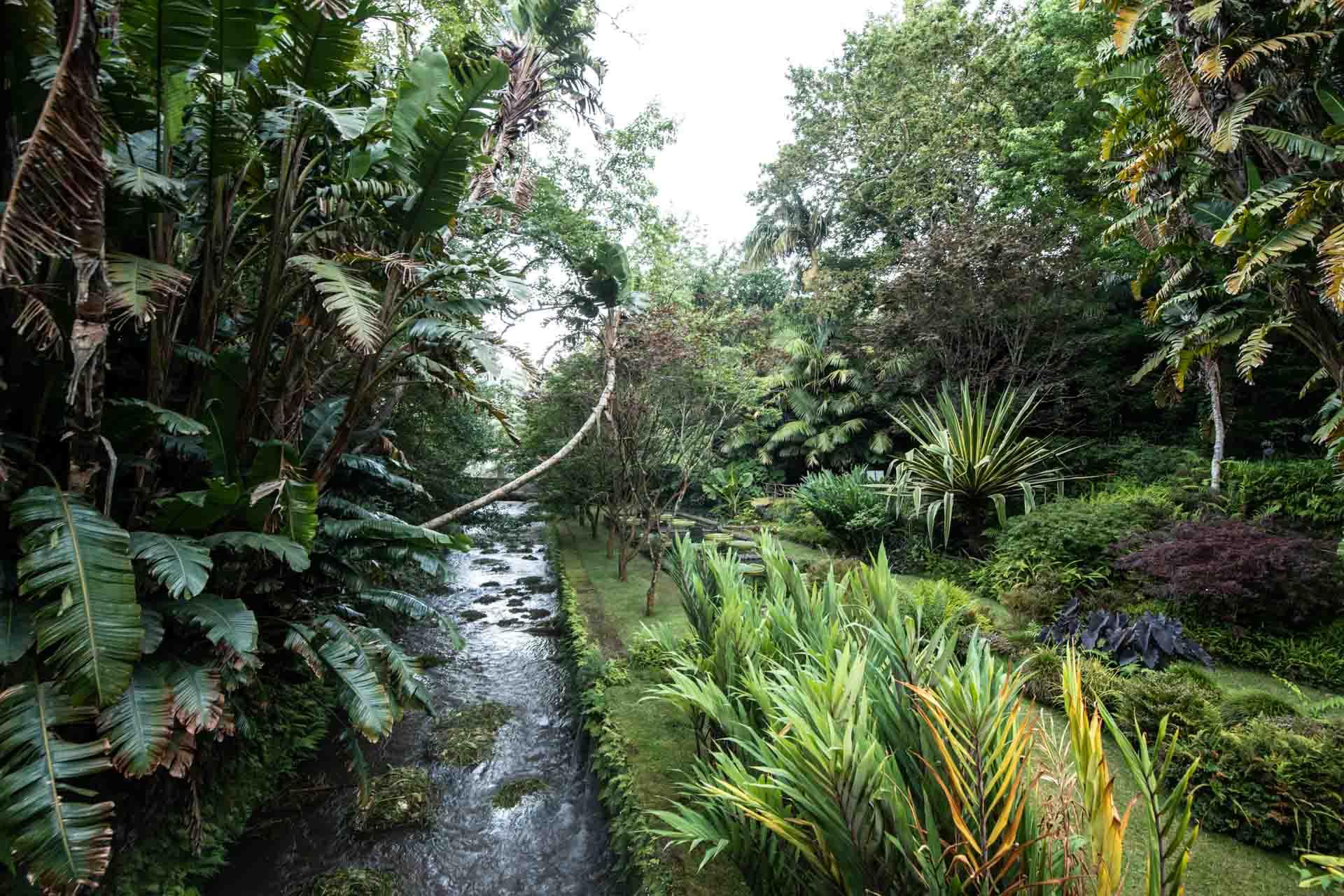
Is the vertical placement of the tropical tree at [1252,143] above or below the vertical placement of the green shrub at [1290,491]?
above

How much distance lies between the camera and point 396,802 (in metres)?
3.80

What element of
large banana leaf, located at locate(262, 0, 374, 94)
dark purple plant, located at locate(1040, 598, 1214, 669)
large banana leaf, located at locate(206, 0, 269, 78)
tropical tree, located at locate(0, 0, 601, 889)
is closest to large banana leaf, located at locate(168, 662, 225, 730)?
tropical tree, located at locate(0, 0, 601, 889)

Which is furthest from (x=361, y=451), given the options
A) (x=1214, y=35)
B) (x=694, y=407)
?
(x=1214, y=35)

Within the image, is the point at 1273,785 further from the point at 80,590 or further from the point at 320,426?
the point at 320,426

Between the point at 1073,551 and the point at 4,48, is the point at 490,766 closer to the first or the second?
the point at 4,48

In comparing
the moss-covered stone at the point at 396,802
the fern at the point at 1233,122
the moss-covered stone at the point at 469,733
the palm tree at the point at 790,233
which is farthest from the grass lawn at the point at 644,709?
the palm tree at the point at 790,233

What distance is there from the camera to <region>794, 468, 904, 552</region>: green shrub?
312 inches

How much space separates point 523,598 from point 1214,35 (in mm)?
10428

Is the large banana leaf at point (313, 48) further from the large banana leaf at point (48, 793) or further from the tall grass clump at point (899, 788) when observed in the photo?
the tall grass clump at point (899, 788)

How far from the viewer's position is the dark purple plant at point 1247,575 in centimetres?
Result: 429

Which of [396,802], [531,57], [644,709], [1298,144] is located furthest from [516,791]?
[1298,144]

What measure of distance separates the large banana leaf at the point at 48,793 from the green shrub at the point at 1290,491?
29.2 ft

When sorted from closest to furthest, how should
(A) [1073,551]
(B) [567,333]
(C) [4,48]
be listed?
(C) [4,48] < (A) [1073,551] < (B) [567,333]

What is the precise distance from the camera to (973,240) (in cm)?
866
